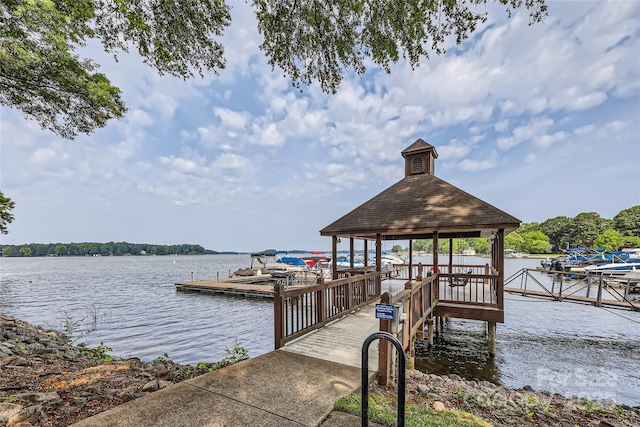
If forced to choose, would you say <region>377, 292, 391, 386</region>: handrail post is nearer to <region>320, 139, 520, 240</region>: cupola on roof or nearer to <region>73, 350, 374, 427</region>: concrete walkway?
<region>73, 350, 374, 427</region>: concrete walkway

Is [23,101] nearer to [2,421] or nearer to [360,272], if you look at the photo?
[2,421]

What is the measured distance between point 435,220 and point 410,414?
21.8 feet

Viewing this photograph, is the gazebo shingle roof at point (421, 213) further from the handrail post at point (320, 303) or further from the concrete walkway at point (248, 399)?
the concrete walkway at point (248, 399)

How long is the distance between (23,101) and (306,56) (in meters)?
6.85

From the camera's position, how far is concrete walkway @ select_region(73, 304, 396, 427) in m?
3.22

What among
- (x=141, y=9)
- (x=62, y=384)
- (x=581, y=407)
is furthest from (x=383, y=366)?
(x=141, y=9)

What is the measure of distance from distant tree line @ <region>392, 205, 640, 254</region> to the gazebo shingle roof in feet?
113

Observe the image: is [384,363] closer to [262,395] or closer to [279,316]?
[262,395]

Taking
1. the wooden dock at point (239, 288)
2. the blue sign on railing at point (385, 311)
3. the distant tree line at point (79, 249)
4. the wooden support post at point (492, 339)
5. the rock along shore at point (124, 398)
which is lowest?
the distant tree line at point (79, 249)

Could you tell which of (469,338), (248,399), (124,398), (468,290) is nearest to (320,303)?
(248,399)

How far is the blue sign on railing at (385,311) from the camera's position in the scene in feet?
14.5

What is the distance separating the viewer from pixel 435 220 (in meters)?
9.16

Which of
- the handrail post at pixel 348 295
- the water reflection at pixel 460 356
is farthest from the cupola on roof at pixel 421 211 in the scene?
the water reflection at pixel 460 356

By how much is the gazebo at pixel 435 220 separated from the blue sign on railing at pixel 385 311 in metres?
3.59
